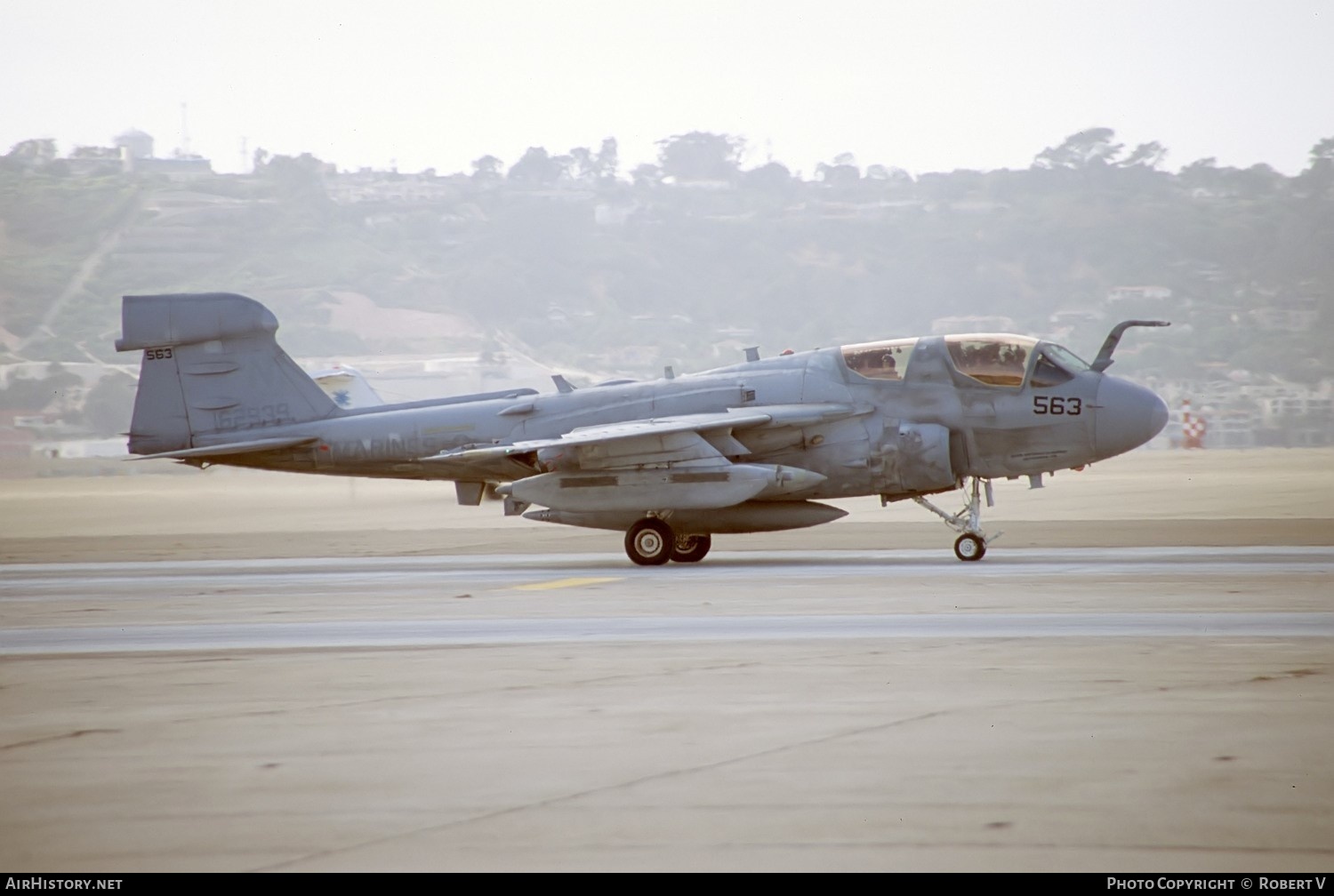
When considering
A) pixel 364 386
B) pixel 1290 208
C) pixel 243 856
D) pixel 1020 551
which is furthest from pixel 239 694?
pixel 1290 208

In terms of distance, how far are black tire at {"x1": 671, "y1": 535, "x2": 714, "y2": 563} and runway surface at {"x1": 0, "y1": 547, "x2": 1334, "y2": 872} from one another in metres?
5.06

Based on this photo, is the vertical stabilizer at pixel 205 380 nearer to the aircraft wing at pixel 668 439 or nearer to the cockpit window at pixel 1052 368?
the aircraft wing at pixel 668 439

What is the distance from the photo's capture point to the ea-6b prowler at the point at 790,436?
18688 mm

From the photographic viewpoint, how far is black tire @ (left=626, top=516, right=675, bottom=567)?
19.2 metres

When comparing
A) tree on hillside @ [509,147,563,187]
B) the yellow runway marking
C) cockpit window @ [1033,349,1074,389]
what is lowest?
the yellow runway marking

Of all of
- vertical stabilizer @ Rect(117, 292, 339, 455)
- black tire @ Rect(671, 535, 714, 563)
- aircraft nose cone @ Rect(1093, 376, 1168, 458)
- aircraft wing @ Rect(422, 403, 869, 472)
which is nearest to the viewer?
aircraft nose cone @ Rect(1093, 376, 1168, 458)

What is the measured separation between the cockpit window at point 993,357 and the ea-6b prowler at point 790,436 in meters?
0.02

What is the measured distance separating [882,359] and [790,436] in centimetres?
156

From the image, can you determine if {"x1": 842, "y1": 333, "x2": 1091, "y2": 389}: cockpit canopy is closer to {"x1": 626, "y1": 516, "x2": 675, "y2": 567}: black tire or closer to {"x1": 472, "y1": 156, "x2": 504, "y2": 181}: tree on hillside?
{"x1": 626, "y1": 516, "x2": 675, "y2": 567}: black tire

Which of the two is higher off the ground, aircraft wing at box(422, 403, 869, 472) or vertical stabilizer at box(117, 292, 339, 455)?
vertical stabilizer at box(117, 292, 339, 455)

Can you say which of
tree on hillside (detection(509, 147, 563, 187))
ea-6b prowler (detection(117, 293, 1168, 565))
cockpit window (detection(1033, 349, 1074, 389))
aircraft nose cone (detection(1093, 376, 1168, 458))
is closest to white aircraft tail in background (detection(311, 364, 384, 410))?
ea-6b prowler (detection(117, 293, 1168, 565))

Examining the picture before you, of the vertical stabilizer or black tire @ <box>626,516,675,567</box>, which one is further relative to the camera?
the vertical stabilizer

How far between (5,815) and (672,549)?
13.8 metres

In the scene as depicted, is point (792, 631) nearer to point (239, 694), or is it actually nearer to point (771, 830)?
point (239, 694)
